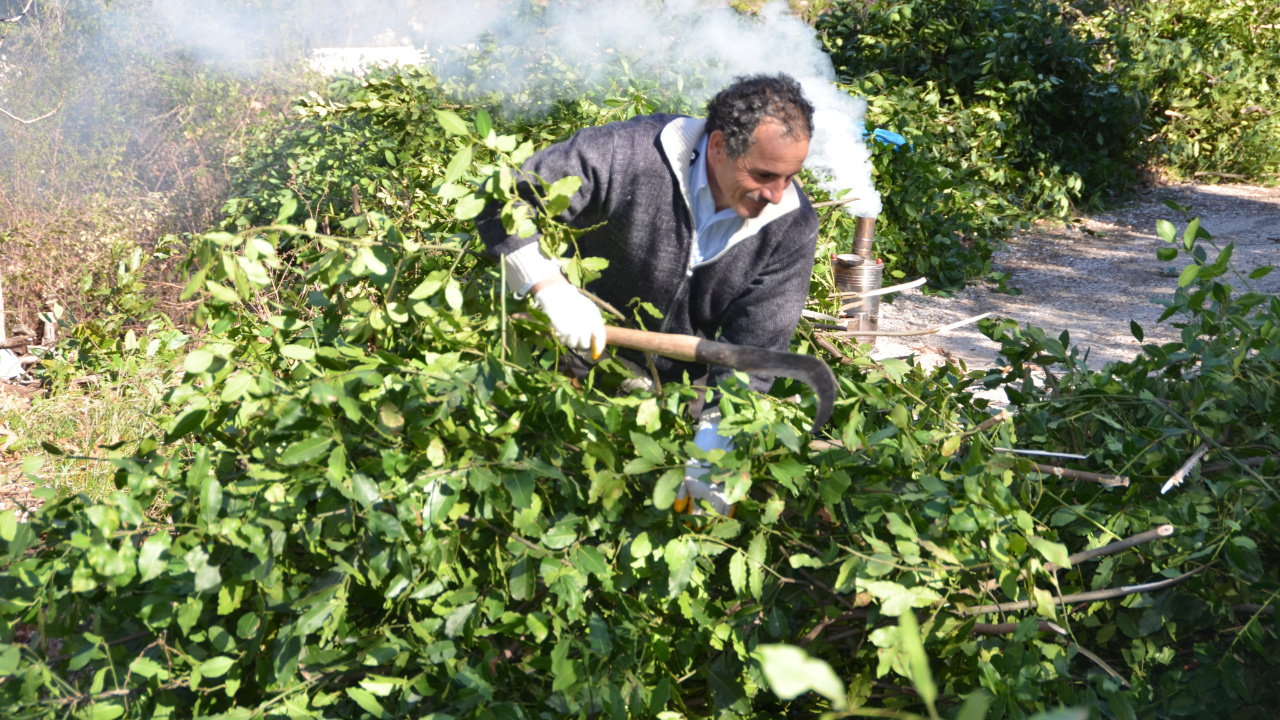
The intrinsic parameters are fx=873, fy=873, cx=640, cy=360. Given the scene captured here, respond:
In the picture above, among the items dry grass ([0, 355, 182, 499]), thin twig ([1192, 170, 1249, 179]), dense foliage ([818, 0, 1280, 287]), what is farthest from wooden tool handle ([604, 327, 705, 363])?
thin twig ([1192, 170, 1249, 179])

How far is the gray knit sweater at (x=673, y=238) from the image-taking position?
231 centimetres

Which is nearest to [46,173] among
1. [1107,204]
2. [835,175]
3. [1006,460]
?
[835,175]

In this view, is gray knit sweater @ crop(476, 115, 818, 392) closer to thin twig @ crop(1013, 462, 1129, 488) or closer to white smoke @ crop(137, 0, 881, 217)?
thin twig @ crop(1013, 462, 1129, 488)

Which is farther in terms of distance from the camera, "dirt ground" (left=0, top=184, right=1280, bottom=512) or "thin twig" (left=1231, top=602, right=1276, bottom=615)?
"dirt ground" (left=0, top=184, right=1280, bottom=512)

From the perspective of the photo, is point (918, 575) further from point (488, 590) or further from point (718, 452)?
point (488, 590)

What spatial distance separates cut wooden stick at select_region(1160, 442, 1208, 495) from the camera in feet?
6.04

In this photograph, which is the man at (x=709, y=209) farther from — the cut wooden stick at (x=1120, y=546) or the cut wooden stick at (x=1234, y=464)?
the cut wooden stick at (x=1234, y=464)

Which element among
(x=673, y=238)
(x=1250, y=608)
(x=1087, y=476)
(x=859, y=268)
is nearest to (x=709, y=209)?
(x=673, y=238)

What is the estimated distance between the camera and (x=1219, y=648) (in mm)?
1860

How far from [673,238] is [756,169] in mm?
315

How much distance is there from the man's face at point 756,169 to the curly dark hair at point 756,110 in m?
0.02

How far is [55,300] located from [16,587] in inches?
140

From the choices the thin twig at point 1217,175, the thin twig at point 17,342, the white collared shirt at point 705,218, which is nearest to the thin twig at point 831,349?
the white collared shirt at point 705,218

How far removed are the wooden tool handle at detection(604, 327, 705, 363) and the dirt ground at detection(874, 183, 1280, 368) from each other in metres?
3.19
